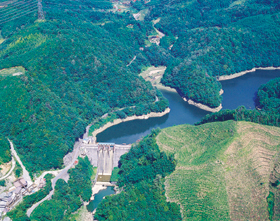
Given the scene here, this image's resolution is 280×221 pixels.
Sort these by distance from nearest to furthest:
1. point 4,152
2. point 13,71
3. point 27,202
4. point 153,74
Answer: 1. point 27,202
2. point 4,152
3. point 13,71
4. point 153,74

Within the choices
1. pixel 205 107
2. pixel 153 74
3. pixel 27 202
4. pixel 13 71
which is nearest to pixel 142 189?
pixel 27 202

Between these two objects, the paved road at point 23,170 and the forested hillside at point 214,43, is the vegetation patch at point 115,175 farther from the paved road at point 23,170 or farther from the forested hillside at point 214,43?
the forested hillside at point 214,43

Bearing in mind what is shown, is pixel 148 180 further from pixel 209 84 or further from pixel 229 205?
pixel 209 84

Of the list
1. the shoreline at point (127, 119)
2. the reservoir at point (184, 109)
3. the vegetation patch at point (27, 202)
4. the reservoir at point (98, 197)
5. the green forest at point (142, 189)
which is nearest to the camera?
the vegetation patch at point (27, 202)

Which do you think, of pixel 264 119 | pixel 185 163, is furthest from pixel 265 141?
pixel 185 163

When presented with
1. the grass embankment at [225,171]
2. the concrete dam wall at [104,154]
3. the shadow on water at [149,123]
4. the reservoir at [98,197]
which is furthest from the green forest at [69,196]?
the grass embankment at [225,171]

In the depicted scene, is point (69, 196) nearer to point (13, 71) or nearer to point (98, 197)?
point (98, 197)
